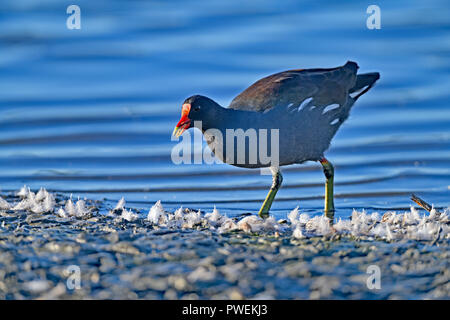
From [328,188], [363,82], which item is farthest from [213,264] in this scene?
[363,82]

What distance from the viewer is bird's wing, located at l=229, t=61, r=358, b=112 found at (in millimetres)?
5914

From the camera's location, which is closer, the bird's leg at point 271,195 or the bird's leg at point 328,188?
the bird's leg at point 271,195

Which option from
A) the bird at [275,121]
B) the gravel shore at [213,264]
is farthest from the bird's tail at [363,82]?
the gravel shore at [213,264]

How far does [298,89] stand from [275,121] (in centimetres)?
43

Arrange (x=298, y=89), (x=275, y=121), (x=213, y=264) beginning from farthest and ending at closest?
(x=298, y=89) < (x=275, y=121) < (x=213, y=264)

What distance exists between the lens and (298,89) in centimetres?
606

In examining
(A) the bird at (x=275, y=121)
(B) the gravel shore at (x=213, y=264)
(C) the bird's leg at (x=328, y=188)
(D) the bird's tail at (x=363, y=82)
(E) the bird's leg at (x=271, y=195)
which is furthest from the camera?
(D) the bird's tail at (x=363, y=82)

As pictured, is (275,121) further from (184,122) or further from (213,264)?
(213,264)

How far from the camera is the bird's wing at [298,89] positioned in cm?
591

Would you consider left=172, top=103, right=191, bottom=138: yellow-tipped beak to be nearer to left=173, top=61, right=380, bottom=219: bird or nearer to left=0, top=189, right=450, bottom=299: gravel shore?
left=173, top=61, right=380, bottom=219: bird

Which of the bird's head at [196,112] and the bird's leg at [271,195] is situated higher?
the bird's head at [196,112]

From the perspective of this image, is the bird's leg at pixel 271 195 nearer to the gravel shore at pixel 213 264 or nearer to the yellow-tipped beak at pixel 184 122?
the yellow-tipped beak at pixel 184 122
